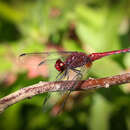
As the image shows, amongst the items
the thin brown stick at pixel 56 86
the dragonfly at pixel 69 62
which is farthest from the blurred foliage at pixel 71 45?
the thin brown stick at pixel 56 86

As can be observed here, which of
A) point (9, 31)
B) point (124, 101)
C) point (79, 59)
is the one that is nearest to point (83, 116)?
point (124, 101)

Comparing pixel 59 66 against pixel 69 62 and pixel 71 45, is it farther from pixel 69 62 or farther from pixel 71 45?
pixel 71 45

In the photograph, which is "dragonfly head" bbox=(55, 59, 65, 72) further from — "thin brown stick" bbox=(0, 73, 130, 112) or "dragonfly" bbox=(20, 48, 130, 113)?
"thin brown stick" bbox=(0, 73, 130, 112)

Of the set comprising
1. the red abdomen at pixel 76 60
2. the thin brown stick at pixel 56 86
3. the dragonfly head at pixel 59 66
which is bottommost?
the thin brown stick at pixel 56 86

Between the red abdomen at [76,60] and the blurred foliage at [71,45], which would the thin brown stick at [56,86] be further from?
the blurred foliage at [71,45]

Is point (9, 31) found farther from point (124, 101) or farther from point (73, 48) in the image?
point (124, 101)

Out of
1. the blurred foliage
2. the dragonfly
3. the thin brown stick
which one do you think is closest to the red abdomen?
the dragonfly
